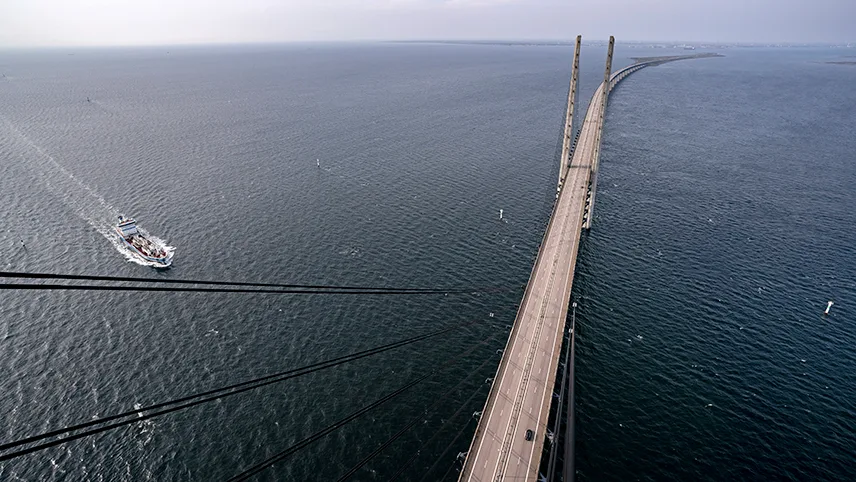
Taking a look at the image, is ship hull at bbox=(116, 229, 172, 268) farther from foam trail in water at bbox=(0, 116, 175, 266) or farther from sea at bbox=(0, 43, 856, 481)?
sea at bbox=(0, 43, 856, 481)

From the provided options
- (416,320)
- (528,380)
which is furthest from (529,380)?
(416,320)

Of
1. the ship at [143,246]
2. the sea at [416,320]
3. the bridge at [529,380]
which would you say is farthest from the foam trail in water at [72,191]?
the bridge at [529,380]

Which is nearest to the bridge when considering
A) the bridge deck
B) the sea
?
the bridge deck

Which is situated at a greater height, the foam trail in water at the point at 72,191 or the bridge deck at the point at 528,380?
the foam trail in water at the point at 72,191

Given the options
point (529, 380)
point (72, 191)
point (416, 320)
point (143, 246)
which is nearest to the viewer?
point (529, 380)

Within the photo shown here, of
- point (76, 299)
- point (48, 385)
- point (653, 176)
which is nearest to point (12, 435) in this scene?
point (48, 385)

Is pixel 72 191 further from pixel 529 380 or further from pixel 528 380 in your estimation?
pixel 529 380

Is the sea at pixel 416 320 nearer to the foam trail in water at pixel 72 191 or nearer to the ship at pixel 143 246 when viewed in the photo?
the foam trail in water at pixel 72 191
